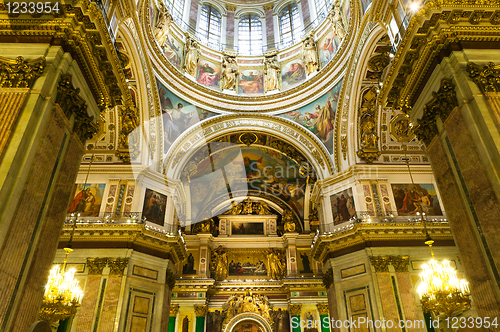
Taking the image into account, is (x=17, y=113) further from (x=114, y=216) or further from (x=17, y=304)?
(x=114, y=216)

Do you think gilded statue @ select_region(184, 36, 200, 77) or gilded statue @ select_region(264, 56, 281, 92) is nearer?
gilded statue @ select_region(184, 36, 200, 77)

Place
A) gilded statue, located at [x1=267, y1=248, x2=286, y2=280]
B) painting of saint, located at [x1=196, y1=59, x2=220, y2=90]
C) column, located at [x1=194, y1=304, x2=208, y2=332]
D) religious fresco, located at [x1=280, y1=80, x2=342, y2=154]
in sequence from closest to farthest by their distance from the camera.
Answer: religious fresco, located at [x1=280, y1=80, x2=342, y2=154], column, located at [x1=194, y1=304, x2=208, y2=332], painting of saint, located at [x1=196, y1=59, x2=220, y2=90], gilded statue, located at [x1=267, y1=248, x2=286, y2=280]

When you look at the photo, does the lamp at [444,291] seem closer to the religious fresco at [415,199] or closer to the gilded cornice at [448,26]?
the religious fresco at [415,199]

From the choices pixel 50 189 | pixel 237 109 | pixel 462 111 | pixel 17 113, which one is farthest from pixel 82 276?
pixel 462 111

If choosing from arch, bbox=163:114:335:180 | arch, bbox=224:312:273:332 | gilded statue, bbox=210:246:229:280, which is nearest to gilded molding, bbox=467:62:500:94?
arch, bbox=163:114:335:180

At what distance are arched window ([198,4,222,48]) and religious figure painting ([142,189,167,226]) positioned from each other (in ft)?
30.4

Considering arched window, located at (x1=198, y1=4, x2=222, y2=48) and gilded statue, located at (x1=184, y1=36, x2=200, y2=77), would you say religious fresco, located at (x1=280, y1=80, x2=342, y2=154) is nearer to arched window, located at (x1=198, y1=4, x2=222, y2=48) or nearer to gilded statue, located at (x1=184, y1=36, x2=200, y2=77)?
gilded statue, located at (x1=184, y1=36, x2=200, y2=77)

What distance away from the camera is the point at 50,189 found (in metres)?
5.49

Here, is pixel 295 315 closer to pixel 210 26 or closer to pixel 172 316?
pixel 172 316

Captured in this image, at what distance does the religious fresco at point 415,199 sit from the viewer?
13297 millimetres

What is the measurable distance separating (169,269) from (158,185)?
3375 millimetres

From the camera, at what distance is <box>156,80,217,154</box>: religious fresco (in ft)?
49.8

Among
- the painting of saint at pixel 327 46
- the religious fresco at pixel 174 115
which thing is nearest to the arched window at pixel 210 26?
the religious fresco at pixel 174 115

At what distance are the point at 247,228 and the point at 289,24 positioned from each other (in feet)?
38.7
